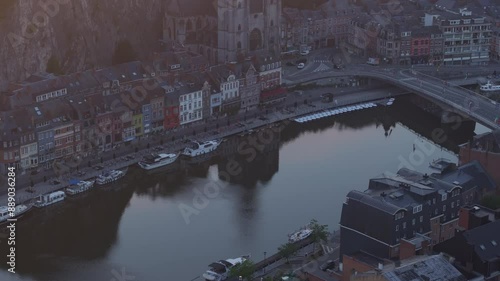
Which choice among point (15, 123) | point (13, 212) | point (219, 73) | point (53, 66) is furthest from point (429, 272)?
point (53, 66)

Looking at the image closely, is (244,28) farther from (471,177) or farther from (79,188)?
(471,177)

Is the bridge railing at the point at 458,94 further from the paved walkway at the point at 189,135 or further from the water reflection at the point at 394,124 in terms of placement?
the water reflection at the point at 394,124

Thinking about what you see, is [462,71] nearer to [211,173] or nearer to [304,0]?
[304,0]

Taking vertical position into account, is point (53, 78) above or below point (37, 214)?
above

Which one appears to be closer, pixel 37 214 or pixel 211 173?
pixel 37 214

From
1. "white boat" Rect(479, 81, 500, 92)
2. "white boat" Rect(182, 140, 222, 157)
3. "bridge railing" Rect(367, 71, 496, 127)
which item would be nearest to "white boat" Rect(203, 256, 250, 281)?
"white boat" Rect(182, 140, 222, 157)

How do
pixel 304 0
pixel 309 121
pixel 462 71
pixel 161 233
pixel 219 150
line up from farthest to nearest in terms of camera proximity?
1. pixel 304 0
2. pixel 462 71
3. pixel 309 121
4. pixel 219 150
5. pixel 161 233

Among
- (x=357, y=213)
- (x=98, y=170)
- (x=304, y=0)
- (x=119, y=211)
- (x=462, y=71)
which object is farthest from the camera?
(x=304, y=0)

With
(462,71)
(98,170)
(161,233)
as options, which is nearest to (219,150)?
(98,170)
